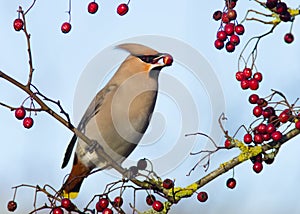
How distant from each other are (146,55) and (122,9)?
121 centimetres

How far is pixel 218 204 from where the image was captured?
14.9 ft

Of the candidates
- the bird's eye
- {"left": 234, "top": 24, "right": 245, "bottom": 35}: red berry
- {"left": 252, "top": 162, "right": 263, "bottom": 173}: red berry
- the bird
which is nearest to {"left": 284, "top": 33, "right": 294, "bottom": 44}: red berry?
{"left": 234, "top": 24, "right": 245, "bottom": 35}: red berry

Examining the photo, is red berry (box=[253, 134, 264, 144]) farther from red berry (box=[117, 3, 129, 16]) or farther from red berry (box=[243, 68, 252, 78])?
red berry (box=[117, 3, 129, 16])

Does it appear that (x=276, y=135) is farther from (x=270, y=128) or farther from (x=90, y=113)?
(x=90, y=113)

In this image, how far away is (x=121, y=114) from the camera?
357cm

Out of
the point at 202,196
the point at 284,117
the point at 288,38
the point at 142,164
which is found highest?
the point at 288,38

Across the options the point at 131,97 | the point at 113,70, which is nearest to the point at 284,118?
the point at 131,97

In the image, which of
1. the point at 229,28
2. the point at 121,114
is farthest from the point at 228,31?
the point at 121,114

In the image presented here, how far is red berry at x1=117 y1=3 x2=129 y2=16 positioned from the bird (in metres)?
0.90

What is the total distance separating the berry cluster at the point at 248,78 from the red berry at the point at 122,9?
1.51 ft

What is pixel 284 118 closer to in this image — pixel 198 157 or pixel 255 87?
pixel 255 87

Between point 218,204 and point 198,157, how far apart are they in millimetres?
2057

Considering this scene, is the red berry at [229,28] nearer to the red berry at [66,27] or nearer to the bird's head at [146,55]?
the red berry at [66,27]

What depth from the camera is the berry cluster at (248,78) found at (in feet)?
8.07
